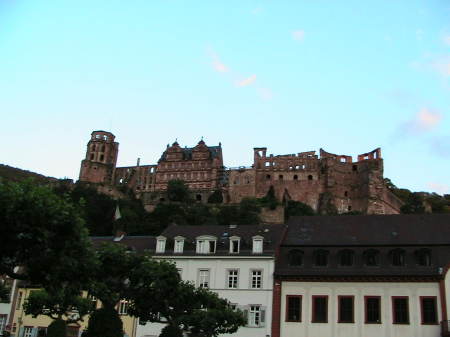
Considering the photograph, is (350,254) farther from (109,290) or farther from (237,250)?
(109,290)

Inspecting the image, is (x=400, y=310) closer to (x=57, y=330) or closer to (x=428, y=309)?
(x=428, y=309)

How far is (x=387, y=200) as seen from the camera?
4889 inches

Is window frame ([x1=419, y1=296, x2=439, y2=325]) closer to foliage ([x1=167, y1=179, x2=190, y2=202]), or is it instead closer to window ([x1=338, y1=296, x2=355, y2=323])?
window ([x1=338, y1=296, x2=355, y2=323])

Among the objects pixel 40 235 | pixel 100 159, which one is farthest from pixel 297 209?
pixel 40 235

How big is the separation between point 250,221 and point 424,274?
58.3 metres

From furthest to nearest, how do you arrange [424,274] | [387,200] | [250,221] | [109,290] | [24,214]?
1. [387,200]
2. [250,221]
3. [424,274]
4. [109,290]
5. [24,214]

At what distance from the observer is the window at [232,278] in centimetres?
4988

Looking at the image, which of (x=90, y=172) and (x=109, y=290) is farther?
(x=90, y=172)

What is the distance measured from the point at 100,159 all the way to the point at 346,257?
109 m

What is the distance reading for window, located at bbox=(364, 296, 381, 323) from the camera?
44750 mm

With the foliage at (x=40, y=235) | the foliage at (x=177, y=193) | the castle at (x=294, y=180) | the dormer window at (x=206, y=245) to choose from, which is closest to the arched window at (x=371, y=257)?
the dormer window at (x=206, y=245)

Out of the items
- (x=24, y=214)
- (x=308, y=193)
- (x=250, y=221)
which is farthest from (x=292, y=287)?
(x=308, y=193)

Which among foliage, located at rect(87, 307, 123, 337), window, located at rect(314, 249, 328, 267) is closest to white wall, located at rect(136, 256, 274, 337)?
window, located at rect(314, 249, 328, 267)

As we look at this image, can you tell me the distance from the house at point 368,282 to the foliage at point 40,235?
87.8 feet
